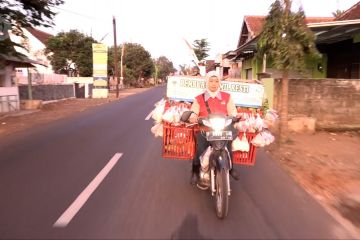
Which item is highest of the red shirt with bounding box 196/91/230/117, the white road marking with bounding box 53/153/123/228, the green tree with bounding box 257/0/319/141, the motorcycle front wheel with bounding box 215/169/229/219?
the green tree with bounding box 257/0/319/141

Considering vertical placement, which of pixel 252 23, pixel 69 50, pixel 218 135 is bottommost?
pixel 218 135

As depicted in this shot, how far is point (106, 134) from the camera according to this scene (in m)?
12.6

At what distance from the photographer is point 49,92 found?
102 feet

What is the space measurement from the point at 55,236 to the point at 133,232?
0.86 m

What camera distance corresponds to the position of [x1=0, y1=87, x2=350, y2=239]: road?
4574 mm

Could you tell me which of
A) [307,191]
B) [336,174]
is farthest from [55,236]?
[336,174]

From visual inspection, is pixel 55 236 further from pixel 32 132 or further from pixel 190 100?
pixel 32 132

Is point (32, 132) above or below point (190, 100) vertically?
below

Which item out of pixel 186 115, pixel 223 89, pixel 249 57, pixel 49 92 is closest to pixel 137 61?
pixel 49 92

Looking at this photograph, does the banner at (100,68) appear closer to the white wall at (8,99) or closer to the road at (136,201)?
the white wall at (8,99)

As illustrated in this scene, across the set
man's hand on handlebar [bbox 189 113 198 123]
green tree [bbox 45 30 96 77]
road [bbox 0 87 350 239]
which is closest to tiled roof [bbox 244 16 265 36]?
green tree [bbox 45 30 96 77]

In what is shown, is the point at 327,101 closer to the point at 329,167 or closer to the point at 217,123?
the point at 329,167

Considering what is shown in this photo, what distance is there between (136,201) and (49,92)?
27.6 m

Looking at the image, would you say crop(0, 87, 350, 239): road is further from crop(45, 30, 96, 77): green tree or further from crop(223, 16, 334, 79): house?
crop(45, 30, 96, 77): green tree
